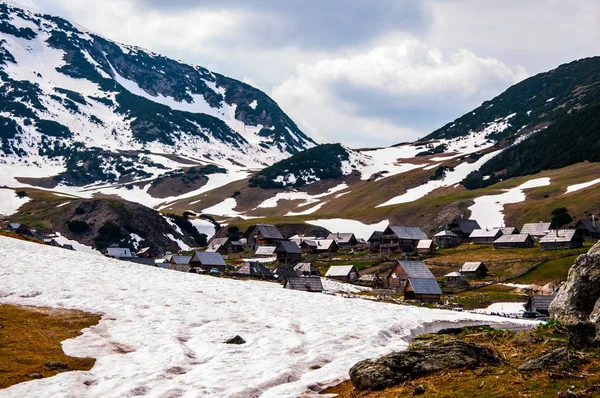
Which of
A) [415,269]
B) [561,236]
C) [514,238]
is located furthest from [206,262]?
[561,236]

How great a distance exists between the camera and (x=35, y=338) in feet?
126

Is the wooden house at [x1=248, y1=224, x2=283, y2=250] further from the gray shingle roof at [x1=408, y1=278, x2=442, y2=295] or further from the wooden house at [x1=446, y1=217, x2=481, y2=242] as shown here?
the gray shingle roof at [x1=408, y1=278, x2=442, y2=295]

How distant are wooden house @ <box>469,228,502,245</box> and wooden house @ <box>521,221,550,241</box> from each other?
296 inches

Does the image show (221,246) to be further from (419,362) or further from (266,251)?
(419,362)

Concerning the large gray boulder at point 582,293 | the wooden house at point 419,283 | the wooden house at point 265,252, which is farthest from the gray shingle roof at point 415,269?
the wooden house at point 265,252

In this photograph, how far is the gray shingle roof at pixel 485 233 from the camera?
560 feet

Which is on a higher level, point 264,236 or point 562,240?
point 264,236

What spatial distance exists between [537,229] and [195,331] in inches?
5572

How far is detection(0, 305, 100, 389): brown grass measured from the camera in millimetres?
31044

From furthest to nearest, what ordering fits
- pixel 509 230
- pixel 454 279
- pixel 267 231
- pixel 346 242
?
1. pixel 346 242
2. pixel 267 231
3. pixel 509 230
4. pixel 454 279

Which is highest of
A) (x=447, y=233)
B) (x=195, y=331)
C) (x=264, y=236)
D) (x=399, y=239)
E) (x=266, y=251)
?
(x=264, y=236)

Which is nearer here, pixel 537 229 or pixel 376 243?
pixel 537 229

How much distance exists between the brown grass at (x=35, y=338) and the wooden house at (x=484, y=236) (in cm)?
14241

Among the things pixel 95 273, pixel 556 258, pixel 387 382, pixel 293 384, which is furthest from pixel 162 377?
pixel 556 258
